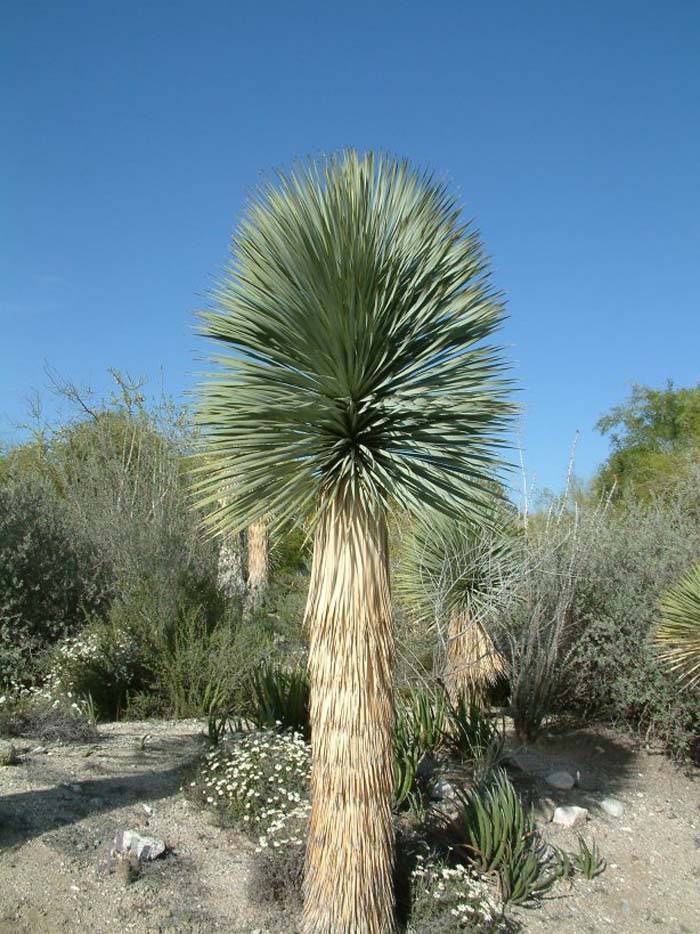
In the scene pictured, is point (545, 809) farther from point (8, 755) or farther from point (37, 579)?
point (37, 579)

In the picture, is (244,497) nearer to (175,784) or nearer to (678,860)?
(175,784)

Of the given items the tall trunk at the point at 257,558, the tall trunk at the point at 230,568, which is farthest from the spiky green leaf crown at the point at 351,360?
the tall trunk at the point at 257,558

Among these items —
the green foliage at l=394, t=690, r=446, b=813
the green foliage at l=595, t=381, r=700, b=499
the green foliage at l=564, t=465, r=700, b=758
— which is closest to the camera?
the green foliage at l=394, t=690, r=446, b=813

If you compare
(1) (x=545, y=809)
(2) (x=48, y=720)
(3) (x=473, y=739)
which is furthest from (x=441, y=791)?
(2) (x=48, y=720)

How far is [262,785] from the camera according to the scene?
20.5 feet

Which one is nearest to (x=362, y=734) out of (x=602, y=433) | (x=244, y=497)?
(x=244, y=497)

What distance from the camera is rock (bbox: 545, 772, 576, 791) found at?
8.04m

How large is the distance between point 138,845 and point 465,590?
5.02 metres

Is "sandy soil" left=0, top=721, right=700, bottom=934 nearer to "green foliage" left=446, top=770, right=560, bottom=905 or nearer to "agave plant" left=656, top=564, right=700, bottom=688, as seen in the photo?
"green foliage" left=446, top=770, right=560, bottom=905

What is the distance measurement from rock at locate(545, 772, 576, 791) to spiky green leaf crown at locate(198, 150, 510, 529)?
14.6 feet

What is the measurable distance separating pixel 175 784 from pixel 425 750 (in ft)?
7.88

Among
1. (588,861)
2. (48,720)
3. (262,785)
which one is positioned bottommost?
(588,861)

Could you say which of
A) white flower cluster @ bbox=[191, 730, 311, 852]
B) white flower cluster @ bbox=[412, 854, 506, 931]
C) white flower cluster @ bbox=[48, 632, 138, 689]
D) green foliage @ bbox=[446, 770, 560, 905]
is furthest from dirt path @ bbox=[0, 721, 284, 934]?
white flower cluster @ bbox=[48, 632, 138, 689]

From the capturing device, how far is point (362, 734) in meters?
4.85
